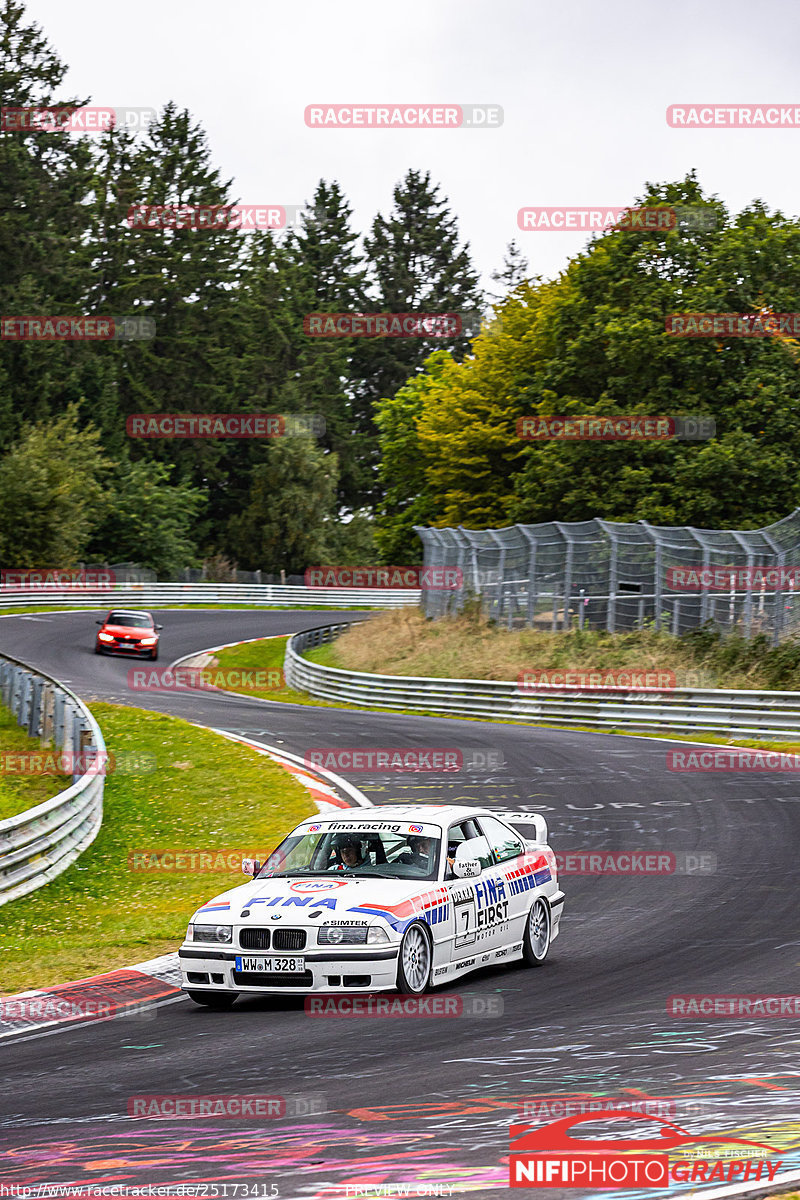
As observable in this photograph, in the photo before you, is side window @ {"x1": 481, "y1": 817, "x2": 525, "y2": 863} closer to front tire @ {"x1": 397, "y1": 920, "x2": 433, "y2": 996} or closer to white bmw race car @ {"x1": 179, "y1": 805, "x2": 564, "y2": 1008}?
white bmw race car @ {"x1": 179, "y1": 805, "x2": 564, "y2": 1008}

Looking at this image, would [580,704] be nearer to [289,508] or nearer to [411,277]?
[289,508]

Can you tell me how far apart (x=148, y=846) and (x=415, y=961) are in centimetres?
818

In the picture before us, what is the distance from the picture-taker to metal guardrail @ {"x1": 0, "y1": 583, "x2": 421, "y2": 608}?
54622 mm

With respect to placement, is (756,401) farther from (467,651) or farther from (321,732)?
(321,732)

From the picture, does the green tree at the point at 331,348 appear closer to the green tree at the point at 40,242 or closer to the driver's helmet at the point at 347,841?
the green tree at the point at 40,242

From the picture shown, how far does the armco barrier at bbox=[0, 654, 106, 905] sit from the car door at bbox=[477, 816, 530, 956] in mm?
4670

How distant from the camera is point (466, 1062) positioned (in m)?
7.60

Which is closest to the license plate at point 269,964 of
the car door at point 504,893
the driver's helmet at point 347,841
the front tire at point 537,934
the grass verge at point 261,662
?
the driver's helmet at point 347,841

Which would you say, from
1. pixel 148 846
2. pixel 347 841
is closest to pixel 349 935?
pixel 347 841

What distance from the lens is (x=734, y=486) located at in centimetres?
4422

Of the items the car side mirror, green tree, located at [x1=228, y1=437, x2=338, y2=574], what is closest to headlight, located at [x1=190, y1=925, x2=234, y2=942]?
the car side mirror

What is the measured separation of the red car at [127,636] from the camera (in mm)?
42219

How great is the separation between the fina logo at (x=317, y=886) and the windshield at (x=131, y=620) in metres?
33.6

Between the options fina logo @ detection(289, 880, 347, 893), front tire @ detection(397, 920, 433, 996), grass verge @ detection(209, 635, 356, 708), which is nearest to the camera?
front tire @ detection(397, 920, 433, 996)
